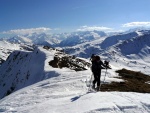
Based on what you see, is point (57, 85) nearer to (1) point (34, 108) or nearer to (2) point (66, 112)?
(1) point (34, 108)

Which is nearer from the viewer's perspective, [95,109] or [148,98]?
[95,109]

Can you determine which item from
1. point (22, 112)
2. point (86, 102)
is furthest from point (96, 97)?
point (22, 112)

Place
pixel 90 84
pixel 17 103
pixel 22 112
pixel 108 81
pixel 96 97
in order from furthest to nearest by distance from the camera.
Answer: pixel 108 81
pixel 90 84
pixel 17 103
pixel 96 97
pixel 22 112

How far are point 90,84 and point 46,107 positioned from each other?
10.2m

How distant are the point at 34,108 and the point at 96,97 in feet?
15.0

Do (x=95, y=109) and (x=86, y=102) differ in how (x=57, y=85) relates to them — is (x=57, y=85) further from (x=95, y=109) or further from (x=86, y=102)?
(x=95, y=109)

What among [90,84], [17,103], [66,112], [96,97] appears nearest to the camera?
[66,112]

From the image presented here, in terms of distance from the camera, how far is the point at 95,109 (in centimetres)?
1467

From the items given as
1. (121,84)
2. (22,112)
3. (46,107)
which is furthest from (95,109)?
(121,84)

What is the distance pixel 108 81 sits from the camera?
92.6ft

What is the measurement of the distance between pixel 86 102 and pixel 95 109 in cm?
169

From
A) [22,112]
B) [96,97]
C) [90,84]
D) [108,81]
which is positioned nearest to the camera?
[22,112]

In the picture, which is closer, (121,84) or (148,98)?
(148,98)

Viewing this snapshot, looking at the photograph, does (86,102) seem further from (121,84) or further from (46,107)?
(121,84)
